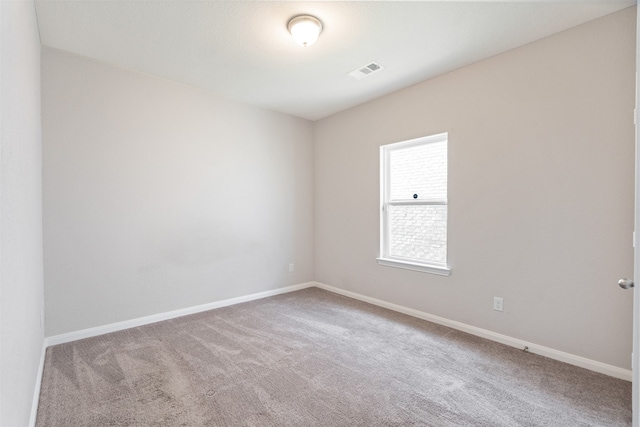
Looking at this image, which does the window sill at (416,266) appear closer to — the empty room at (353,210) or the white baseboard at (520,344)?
the empty room at (353,210)

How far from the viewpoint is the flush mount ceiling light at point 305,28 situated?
7.26 feet

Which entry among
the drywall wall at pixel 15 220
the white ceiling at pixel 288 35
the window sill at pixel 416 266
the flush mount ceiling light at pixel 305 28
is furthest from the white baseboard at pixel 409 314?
the flush mount ceiling light at pixel 305 28

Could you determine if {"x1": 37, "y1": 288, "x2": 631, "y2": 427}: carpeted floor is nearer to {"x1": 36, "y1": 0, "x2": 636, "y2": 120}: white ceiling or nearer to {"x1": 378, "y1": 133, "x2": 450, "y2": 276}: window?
{"x1": 378, "y1": 133, "x2": 450, "y2": 276}: window

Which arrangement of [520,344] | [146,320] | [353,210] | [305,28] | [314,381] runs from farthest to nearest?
[353,210] < [146,320] < [520,344] < [305,28] < [314,381]

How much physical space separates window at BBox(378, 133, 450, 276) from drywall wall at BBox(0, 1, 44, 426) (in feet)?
10.3

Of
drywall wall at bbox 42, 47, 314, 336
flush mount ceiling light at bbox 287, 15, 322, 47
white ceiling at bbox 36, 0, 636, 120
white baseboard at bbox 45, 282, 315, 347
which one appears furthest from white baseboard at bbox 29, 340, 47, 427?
flush mount ceiling light at bbox 287, 15, 322, 47

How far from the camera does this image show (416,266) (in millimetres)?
3344

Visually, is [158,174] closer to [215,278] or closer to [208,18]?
[215,278]

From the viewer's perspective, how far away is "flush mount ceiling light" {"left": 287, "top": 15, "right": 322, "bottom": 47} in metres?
2.21

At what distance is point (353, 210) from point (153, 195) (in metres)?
2.43

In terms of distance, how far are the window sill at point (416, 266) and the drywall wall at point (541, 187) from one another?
0.07m

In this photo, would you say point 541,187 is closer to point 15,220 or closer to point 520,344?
point 520,344

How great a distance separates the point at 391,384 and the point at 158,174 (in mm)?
2993

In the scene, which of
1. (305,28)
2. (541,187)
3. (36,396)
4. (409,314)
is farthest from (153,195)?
(541,187)
